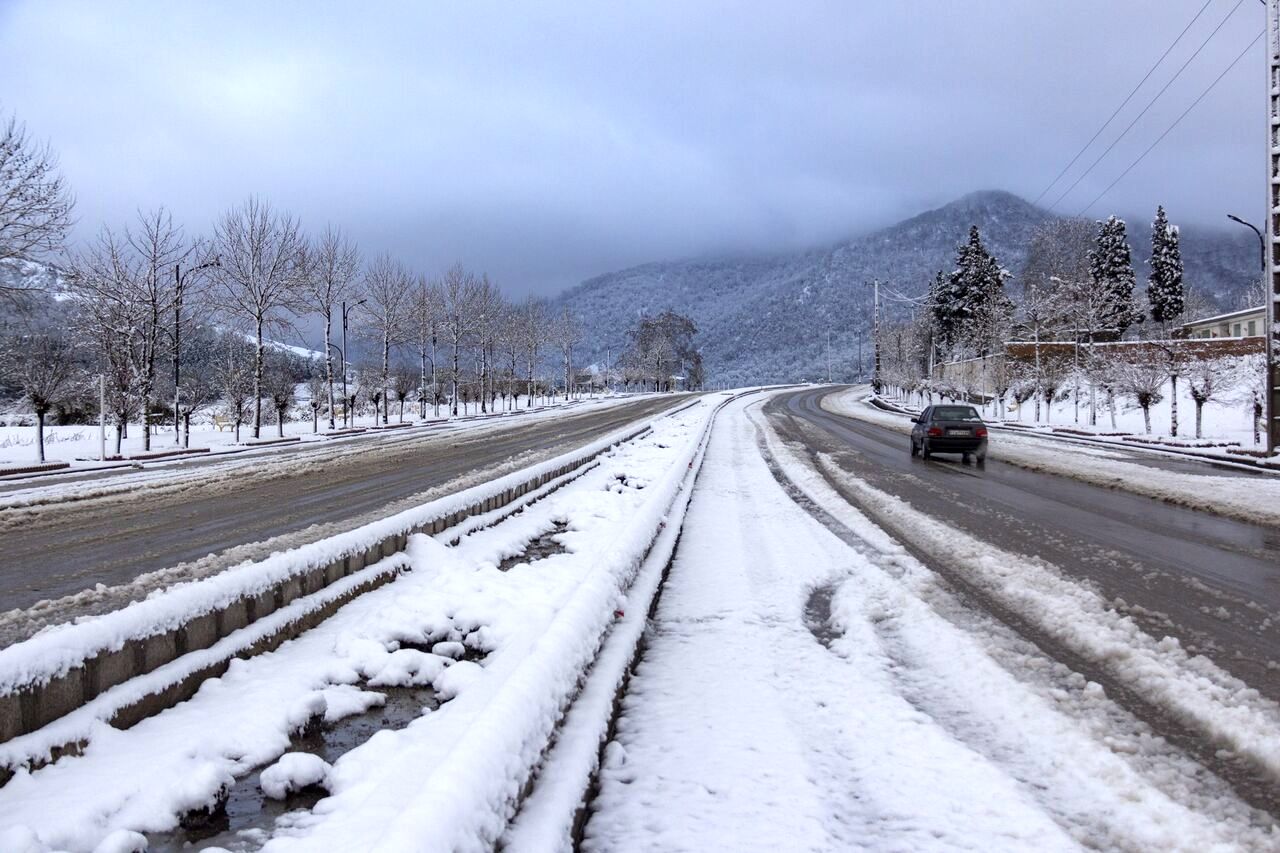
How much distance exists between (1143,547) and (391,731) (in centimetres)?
828

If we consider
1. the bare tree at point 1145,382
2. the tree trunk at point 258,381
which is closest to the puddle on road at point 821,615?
the bare tree at point 1145,382

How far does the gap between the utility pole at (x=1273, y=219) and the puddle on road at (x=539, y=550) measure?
20328mm

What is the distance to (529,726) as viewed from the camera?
3.26 metres

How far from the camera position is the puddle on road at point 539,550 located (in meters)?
7.67

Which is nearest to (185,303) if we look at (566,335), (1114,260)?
(566,335)

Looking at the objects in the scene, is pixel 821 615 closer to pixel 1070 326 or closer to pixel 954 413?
pixel 954 413

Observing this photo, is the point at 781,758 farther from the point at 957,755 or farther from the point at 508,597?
the point at 508,597

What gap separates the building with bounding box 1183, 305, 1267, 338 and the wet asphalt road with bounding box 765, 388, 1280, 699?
67.4 meters

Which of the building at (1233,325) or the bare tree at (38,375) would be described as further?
the building at (1233,325)

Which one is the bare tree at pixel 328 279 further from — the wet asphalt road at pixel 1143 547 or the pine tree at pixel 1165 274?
the pine tree at pixel 1165 274

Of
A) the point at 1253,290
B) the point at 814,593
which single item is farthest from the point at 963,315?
the point at 814,593

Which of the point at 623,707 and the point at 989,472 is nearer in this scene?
the point at 623,707

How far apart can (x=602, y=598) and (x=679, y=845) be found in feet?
8.43

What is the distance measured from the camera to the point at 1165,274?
250 ft
